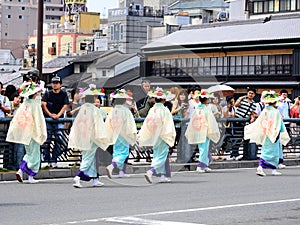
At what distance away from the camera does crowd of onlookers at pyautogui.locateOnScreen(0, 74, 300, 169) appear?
17.1m

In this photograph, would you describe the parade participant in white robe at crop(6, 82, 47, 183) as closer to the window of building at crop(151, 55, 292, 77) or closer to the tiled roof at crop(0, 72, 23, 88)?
the window of building at crop(151, 55, 292, 77)

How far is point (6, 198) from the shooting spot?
12.6 m

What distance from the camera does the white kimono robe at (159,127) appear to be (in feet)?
52.4

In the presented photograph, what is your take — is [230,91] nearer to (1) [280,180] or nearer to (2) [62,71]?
(1) [280,180]

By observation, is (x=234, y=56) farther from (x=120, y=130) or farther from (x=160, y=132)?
(x=160, y=132)

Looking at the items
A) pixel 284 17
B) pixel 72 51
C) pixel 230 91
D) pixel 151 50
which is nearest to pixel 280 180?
pixel 230 91

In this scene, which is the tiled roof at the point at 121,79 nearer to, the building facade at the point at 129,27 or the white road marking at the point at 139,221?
the building facade at the point at 129,27

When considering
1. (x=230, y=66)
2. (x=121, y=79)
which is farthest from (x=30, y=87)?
(x=121, y=79)

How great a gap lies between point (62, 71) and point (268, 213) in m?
64.9

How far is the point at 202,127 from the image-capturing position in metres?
18.1

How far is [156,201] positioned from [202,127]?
579cm

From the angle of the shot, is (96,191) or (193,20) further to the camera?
(193,20)

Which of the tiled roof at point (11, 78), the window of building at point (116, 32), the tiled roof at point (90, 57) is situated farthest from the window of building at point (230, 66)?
the window of building at point (116, 32)

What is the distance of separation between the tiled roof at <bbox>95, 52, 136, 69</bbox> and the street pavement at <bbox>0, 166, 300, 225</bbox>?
55146 millimetres
